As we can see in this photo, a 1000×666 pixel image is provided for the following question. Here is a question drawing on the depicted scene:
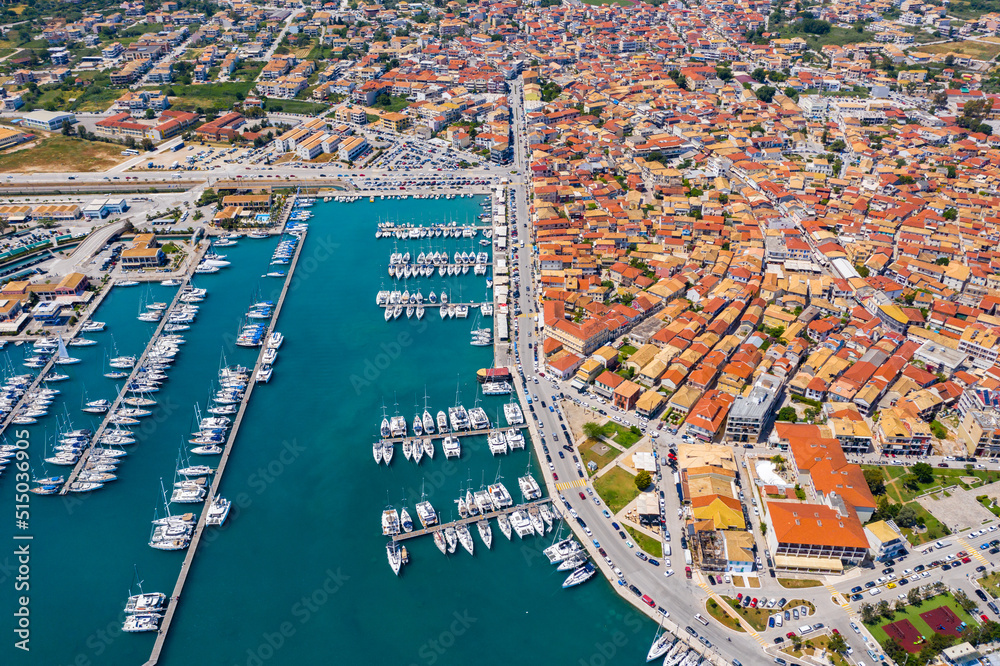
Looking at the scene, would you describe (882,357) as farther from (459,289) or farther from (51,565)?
(51,565)

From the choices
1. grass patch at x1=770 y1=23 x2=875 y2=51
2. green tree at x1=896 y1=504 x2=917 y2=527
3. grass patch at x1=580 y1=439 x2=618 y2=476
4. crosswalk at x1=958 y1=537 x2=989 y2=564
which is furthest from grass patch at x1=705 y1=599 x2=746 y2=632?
grass patch at x1=770 y1=23 x2=875 y2=51

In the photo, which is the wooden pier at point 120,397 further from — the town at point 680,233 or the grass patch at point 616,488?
the grass patch at point 616,488

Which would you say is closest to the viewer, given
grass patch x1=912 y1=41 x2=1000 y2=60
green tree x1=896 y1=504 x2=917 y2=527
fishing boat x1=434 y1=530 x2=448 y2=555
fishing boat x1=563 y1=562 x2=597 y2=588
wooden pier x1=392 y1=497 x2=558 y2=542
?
fishing boat x1=563 y1=562 x2=597 y2=588

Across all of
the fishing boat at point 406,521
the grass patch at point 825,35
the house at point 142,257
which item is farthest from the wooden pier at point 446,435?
the grass patch at point 825,35

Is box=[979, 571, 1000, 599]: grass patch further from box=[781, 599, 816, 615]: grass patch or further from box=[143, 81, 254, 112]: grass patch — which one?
box=[143, 81, 254, 112]: grass patch

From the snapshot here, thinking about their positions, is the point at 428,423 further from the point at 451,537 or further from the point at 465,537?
the point at 465,537

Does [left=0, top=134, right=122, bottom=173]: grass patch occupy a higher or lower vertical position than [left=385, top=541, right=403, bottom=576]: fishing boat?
higher

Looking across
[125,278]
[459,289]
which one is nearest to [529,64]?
[459,289]
